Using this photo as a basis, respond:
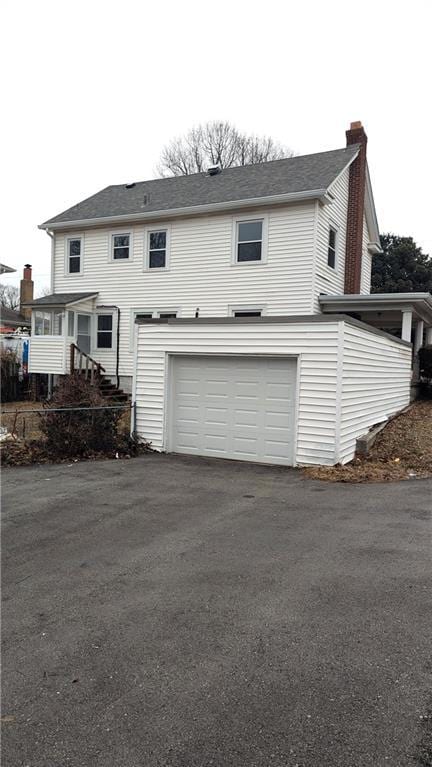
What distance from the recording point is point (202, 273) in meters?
17.8

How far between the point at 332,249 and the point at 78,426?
1137 cm

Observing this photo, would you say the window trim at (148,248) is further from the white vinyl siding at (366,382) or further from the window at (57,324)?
the white vinyl siding at (366,382)

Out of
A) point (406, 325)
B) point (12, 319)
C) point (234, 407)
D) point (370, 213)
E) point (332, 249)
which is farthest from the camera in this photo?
point (12, 319)

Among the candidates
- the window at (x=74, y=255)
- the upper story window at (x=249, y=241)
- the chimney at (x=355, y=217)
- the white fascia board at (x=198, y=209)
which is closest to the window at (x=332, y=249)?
the chimney at (x=355, y=217)

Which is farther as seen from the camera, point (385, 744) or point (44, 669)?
point (44, 669)

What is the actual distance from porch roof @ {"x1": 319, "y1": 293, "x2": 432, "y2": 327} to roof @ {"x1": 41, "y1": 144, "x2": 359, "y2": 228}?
3399mm

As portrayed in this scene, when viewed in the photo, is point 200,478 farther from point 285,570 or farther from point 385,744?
point 385,744

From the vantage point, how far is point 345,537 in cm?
571

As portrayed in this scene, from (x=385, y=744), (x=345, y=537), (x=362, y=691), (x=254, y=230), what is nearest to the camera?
(x=385, y=744)

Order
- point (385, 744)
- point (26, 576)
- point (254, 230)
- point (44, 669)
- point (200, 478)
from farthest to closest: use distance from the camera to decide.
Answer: point (254, 230), point (200, 478), point (26, 576), point (44, 669), point (385, 744)

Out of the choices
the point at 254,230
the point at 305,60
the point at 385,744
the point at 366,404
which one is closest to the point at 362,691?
the point at 385,744

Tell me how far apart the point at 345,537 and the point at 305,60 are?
10.9 m

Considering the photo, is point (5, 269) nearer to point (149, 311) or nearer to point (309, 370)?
point (149, 311)

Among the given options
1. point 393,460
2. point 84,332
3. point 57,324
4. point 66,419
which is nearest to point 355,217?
point 84,332
